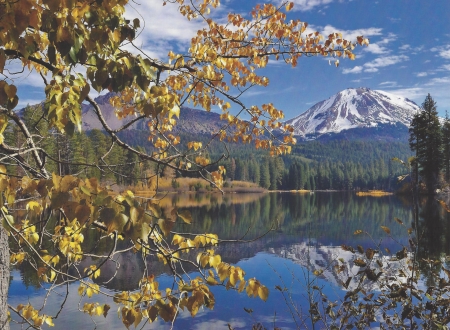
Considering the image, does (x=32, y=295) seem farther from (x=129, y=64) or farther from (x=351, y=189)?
(x=351, y=189)

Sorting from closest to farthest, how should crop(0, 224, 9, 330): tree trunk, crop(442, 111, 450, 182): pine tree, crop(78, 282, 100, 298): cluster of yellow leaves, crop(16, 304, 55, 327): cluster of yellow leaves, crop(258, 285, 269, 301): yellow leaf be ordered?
crop(258, 285, 269, 301): yellow leaf → crop(0, 224, 9, 330): tree trunk → crop(78, 282, 100, 298): cluster of yellow leaves → crop(16, 304, 55, 327): cluster of yellow leaves → crop(442, 111, 450, 182): pine tree

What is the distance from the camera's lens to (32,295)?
472 inches

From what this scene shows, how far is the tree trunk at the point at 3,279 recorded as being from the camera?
8.50 feet

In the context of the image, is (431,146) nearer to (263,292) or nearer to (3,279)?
(263,292)

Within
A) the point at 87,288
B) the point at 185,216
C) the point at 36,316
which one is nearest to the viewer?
the point at 185,216

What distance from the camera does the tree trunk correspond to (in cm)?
259

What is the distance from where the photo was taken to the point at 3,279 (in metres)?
2.66

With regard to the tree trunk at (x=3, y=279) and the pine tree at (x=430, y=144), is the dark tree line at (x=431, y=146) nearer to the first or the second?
the pine tree at (x=430, y=144)

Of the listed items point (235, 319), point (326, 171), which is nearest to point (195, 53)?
point (235, 319)

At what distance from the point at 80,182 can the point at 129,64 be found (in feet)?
1.87

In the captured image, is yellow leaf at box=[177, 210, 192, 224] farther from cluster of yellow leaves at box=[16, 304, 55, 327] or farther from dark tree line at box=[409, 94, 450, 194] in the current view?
dark tree line at box=[409, 94, 450, 194]

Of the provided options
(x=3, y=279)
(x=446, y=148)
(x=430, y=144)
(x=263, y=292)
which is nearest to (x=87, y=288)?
(x=3, y=279)

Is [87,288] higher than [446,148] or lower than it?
lower

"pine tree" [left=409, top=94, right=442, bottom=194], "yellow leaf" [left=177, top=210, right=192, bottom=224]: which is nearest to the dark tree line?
"pine tree" [left=409, top=94, right=442, bottom=194]
